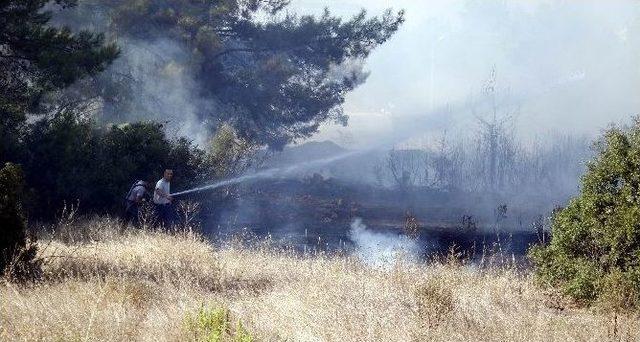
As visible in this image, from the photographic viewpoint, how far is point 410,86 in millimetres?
64000

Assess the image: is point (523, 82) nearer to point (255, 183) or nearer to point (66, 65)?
point (255, 183)

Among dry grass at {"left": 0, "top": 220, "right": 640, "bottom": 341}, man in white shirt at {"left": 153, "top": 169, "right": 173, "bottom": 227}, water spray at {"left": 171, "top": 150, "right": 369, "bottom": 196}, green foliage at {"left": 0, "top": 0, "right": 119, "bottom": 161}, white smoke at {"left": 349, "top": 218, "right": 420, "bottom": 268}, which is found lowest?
white smoke at {"left": 349, "top": 218, "right": 420, "bottom": 268}

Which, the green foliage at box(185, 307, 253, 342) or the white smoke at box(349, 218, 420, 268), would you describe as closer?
the green foliage at box(185, 307, 253, 342)

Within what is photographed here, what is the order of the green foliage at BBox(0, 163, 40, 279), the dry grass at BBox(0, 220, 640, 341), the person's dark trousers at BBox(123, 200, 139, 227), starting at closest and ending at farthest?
the dry grass at BBox(0, 220, 640, 341), the green foliage at BBox(0, 163, 40, 279), the person's dark trousers at BBox(123, 200, 139, 227)

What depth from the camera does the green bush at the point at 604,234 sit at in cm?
756

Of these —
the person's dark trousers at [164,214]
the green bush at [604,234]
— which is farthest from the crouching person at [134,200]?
the green bush at [604,234]

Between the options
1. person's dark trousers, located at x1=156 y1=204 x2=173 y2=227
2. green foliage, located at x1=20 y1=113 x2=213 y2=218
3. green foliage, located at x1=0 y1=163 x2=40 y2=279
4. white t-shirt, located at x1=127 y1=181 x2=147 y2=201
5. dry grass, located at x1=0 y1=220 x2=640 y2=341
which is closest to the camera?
dry grass, located at x1=0 y1=220 x2=640 y2=341

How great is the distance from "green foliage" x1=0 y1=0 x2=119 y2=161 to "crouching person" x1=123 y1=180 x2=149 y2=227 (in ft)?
9.58

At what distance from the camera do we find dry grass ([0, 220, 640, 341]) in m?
5.69

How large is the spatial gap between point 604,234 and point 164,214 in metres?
9.06

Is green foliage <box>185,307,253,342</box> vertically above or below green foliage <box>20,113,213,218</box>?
below

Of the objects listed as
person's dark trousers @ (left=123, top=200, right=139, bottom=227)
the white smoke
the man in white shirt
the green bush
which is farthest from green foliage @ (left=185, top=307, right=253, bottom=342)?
the white smoke

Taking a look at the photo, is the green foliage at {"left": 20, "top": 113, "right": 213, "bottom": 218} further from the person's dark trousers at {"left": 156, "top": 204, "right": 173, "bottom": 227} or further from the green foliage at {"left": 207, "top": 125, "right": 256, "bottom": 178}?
the green foliage at {"left": 207, "top": 125, "right": 256, "bottom": 178}

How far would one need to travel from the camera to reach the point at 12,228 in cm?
764
